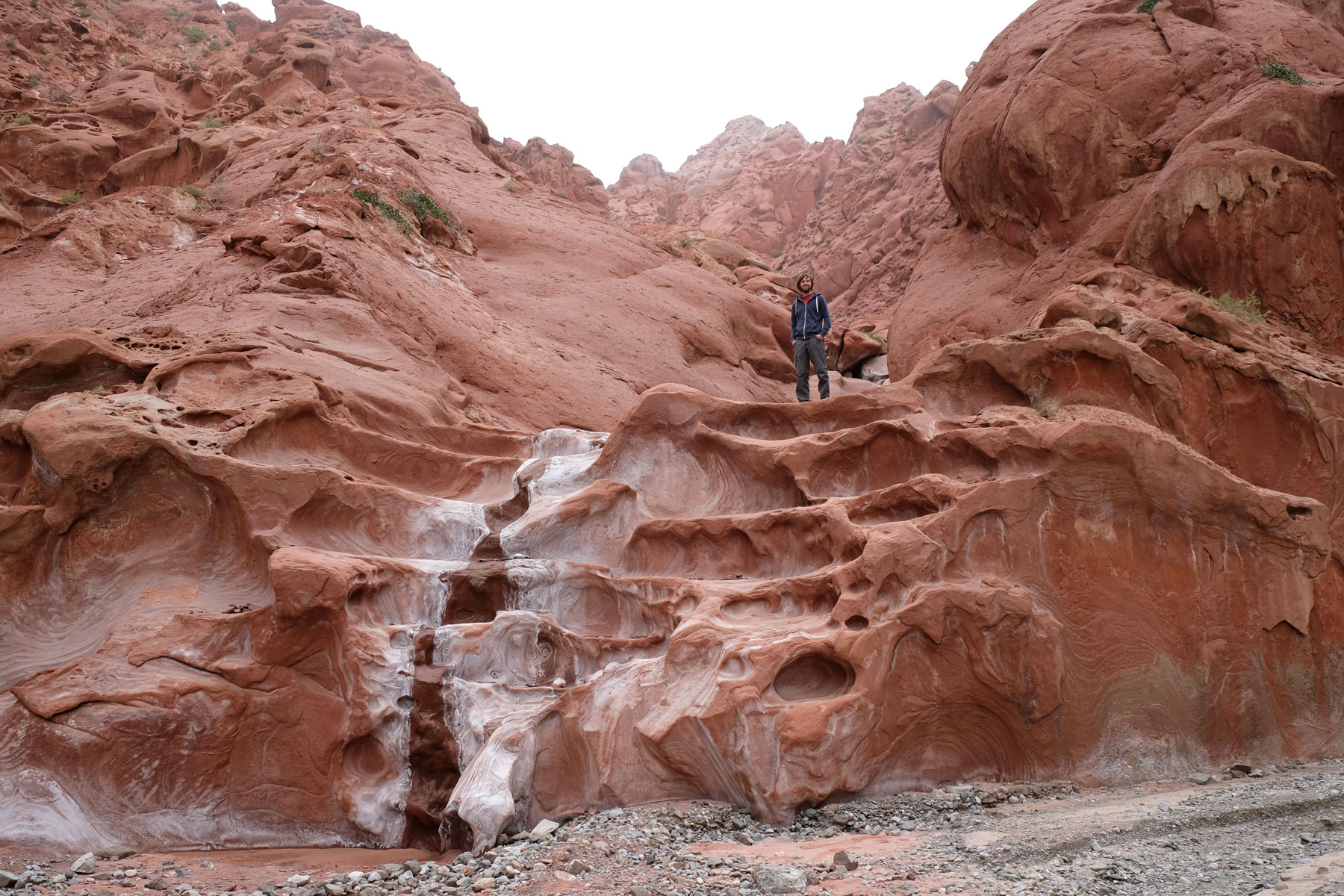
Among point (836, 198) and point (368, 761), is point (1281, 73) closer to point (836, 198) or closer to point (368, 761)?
point (368, 761)

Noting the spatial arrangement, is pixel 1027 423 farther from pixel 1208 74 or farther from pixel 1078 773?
pixel 1208 74

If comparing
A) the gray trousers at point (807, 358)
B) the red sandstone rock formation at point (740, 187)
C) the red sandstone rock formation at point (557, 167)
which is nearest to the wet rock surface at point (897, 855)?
the gray trousers at point (807, 358)

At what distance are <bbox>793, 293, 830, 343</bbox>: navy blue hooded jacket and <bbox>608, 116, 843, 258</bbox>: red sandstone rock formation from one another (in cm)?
3408

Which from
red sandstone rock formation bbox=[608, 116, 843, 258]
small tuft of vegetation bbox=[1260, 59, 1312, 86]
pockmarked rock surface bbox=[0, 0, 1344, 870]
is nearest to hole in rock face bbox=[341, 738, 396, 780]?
pockmarked rock surface bbox=[0, 0, 1344, 870]

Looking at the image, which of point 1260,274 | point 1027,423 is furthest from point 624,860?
point 1260,274

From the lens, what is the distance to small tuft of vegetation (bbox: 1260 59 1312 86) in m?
14.6

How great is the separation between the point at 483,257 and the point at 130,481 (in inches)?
464

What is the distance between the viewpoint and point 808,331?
1230 centimetres

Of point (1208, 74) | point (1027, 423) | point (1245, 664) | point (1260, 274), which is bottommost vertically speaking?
point (1245, 664)

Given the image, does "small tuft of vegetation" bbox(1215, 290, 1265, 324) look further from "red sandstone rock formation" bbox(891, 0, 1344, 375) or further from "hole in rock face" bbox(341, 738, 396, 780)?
"hole in rock face" bbox(341, 738, 396, 780)

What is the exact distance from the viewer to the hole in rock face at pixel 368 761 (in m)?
7.58

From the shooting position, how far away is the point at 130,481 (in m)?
8.45

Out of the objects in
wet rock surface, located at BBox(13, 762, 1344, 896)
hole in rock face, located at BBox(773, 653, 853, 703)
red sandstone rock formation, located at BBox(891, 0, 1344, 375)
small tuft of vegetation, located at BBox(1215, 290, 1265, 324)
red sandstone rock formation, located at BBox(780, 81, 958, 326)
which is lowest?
wet rock surface, located at BBox(13, 762, 1344, 896)

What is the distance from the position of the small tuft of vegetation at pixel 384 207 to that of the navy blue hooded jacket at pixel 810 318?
7689 mm
